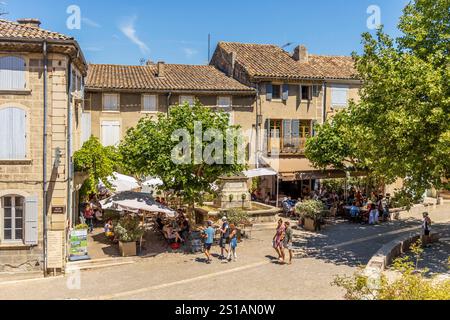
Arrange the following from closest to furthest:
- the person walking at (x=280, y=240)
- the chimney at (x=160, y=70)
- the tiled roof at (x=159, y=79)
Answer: the person walking at (x=280, y=240), the tiled roof at (x=159, y=79), the chimney at (x=160, y=70)

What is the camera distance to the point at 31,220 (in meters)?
16.0

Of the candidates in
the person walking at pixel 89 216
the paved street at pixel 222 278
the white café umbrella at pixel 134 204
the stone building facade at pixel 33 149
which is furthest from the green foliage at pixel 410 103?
the person walking at pixel 89 216

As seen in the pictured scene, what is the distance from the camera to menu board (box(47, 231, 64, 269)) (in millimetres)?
16125

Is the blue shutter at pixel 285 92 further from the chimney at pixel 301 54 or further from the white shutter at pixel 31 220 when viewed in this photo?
the white shutter at pixel 31 220

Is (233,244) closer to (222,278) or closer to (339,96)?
(222,278)

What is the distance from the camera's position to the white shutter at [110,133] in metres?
28.1

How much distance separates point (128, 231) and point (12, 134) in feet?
17.3

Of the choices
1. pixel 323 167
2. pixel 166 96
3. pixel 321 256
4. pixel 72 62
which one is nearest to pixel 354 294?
pixel 321 256

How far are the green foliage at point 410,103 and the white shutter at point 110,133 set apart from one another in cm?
1498

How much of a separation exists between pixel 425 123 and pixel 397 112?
3.03 ft

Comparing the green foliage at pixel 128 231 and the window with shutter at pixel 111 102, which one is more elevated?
the window with shutter at pixel 111 102

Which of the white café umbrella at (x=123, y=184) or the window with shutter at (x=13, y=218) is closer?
the window with shutter at (x=13, y=218)

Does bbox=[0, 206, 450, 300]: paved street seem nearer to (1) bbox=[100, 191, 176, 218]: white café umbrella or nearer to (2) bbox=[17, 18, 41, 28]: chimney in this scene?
(1) bbox=[100, 191, 176, 218]: white café umbrella

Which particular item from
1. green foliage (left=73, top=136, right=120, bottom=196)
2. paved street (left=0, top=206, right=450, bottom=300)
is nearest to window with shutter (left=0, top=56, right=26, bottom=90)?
green foliage (left=73, top=136, right=120, bottom=196)
